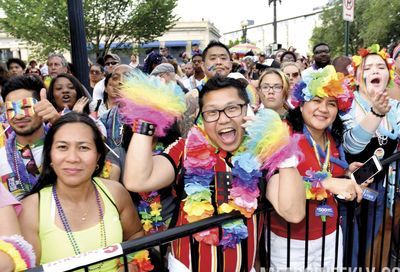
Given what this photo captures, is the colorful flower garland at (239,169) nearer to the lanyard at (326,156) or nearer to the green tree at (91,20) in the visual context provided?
the lanyard at (326,156)

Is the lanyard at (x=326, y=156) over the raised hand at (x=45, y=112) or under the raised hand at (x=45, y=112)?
under

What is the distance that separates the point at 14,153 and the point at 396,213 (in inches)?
119

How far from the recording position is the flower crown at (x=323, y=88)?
7.90ft

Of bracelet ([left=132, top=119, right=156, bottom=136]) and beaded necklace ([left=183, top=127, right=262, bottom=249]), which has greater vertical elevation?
bracelet ([left=132, top=119, right=156, bottom=136])

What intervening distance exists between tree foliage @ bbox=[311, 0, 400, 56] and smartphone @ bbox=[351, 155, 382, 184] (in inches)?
1422

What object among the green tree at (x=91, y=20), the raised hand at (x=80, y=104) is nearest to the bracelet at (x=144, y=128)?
the raised hand at (x=80, y=104)

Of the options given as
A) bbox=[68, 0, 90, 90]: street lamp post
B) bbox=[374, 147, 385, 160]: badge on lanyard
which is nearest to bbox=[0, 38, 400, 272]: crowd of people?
bbox=[374, 147, 385, 160]: badge on lanyard

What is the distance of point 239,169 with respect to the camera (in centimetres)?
192

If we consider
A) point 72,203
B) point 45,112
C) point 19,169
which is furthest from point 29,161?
point 72,203

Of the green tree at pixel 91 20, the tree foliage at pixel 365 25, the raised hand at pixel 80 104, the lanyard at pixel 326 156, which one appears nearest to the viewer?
the lanyard at pixel 326 156

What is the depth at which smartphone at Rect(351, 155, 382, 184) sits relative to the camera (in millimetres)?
2203

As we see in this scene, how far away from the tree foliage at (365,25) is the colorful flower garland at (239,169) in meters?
36.7

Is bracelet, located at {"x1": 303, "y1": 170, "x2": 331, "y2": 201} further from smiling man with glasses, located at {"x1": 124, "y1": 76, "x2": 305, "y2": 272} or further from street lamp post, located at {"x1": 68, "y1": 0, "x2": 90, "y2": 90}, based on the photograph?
street lamp post, located at {"x1": 68, "y1": 0, "x2": 90, "y2": 90}

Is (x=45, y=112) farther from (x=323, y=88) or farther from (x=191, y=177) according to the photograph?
(x=323, y=88)
